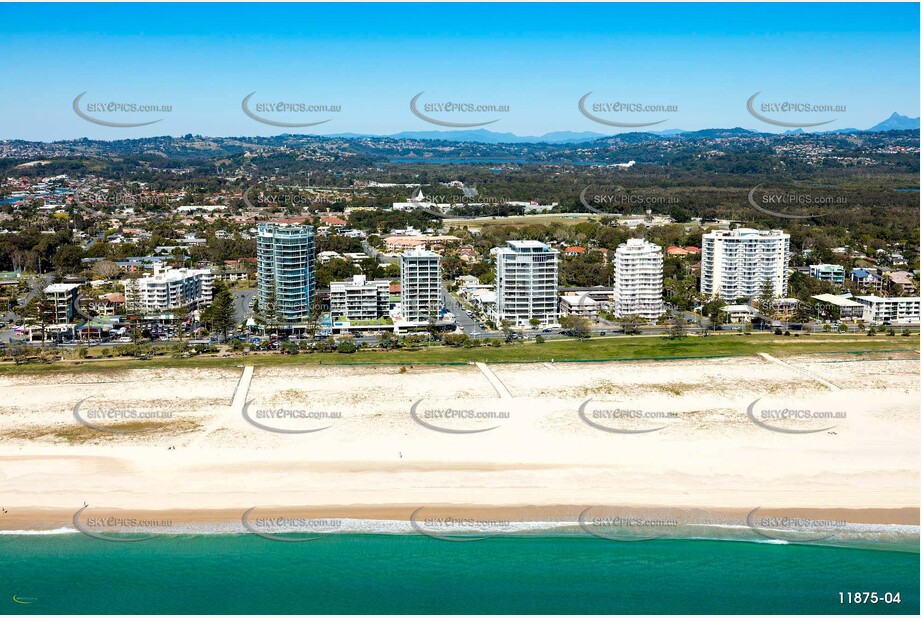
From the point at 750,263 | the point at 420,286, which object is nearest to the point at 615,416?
the point at 420,286

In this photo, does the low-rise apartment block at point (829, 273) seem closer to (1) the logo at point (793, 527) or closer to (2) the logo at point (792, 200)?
(2) the logo at point (792, 200)

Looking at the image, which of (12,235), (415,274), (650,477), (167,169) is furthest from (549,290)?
(167,169)

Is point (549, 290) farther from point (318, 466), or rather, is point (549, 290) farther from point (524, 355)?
point (318, 466)

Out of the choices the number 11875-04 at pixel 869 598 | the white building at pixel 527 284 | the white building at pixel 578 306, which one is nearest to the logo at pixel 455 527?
the number 11875-04 at pixel 869 598

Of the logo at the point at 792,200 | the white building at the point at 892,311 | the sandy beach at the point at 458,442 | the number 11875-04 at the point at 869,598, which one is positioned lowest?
the number 11875-04 at the point at 869,598

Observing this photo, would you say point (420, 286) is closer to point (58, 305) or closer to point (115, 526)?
point (58, 305)

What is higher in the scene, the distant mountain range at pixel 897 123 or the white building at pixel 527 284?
the distant mountain range at pixel 897 123
